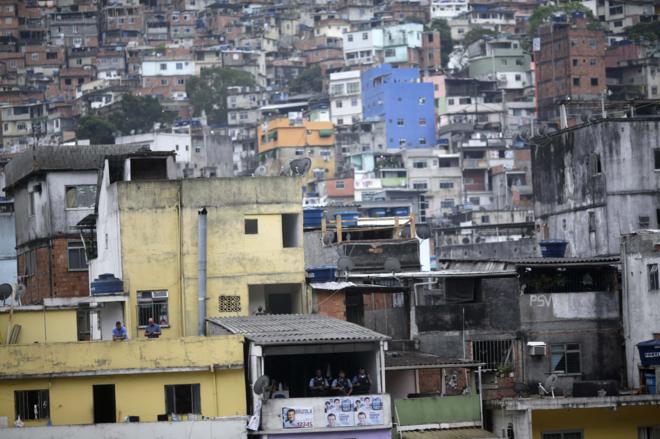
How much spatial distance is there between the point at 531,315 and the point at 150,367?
33.4 ft

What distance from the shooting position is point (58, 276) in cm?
4416

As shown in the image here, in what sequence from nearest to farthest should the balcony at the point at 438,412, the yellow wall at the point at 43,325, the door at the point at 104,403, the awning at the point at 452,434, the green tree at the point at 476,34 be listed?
the door at the point at 104,403 → the awning at the point at 452,434 → the balcony at the point at 438,412 → the yellow wall at the point at 43,325 → the green tree at the point at 476,34

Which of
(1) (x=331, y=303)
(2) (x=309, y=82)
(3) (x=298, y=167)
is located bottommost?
(1) (x=331, y=303)

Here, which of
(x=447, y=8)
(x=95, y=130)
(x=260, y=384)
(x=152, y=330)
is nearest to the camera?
(x=260, y=384)

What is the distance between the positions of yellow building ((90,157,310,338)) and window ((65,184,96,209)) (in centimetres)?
539

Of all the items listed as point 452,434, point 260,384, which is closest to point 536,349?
point 452,434

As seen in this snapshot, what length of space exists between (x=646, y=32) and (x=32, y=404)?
405 ft

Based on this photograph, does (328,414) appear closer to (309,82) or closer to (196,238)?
(196,238)

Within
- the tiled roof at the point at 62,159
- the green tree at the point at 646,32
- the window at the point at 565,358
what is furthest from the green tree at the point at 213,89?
the window at the point at 565,358

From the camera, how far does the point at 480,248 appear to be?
70.4 metres

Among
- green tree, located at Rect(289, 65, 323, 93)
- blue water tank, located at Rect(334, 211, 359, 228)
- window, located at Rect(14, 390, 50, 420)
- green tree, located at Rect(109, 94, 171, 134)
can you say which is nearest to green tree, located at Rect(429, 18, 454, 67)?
green tree, located at Rect(289, 65, 323, 93)

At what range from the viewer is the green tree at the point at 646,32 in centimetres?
14700

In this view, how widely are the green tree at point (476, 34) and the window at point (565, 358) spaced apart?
126m

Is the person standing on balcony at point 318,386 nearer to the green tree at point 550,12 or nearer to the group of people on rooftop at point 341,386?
the group of people on rooftop at point 341,386
